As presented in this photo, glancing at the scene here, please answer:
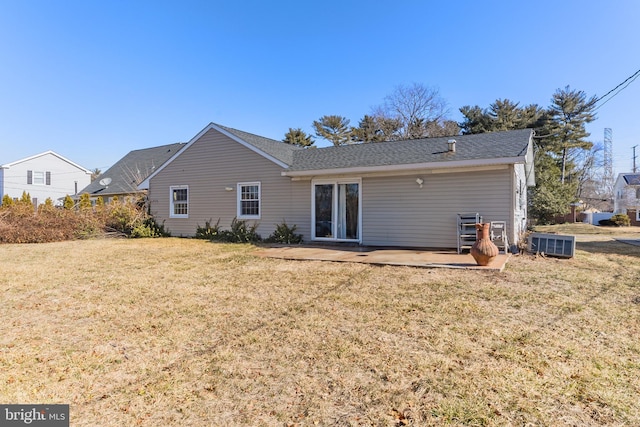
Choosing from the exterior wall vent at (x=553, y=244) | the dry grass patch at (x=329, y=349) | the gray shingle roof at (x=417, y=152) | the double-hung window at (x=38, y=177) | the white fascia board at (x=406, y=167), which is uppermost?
the double-hung window at (x=38, y=177)

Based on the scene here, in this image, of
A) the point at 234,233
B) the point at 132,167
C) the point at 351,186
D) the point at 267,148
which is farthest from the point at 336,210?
the point at 132,167

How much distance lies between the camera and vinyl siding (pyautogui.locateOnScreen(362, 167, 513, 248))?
8.89 m

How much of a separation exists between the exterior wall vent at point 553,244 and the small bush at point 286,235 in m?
6.79

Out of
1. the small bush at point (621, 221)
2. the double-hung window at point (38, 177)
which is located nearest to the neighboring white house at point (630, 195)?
the small bush at point (621, 221)

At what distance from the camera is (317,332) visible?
367 centimetres

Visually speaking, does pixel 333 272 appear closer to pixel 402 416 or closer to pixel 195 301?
pixel 195 301

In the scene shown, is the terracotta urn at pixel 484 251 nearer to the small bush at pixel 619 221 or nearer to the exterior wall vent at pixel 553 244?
the exterior wall vent at pixel 553 244

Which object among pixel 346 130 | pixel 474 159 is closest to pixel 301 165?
pixel 474 159

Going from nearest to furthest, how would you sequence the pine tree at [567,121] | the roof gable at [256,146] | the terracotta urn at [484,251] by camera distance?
the terracotta urn at [484,251], the roof gable at [256,146], the pine tree at [567,121]

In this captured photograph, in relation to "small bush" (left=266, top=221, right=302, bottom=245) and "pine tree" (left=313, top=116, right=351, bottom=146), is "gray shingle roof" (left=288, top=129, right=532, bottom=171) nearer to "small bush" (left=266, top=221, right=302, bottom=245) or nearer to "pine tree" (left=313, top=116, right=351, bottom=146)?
"small bush" (left=266, top=221, right=302, bottom=245)

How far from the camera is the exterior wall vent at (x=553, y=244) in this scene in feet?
26.2

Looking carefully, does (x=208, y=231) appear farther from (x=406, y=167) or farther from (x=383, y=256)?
(x=406, y=167)

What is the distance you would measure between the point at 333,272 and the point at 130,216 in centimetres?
1129

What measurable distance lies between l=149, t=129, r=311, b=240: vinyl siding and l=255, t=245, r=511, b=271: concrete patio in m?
1.80
